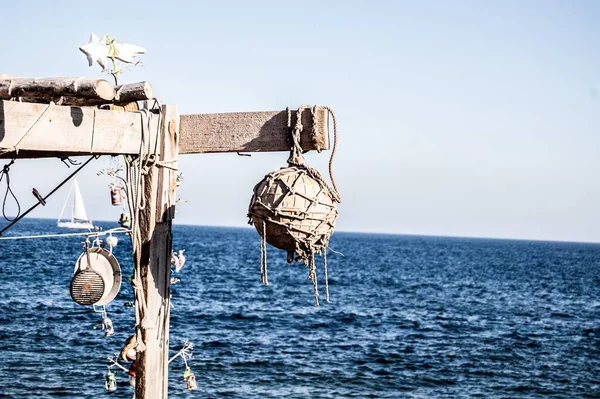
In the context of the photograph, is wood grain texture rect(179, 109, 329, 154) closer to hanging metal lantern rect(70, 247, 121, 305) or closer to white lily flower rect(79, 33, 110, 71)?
white lily flower rect(79, 33, 110, 71)

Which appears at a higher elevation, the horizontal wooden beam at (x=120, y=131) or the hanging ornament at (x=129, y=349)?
Answer: the horizontal wooden beam at (x=120, y=131)

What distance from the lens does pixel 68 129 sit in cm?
377

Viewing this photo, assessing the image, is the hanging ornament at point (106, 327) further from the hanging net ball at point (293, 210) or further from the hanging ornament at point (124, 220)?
the hanging net ball at point (293, 210)

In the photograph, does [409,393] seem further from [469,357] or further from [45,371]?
[45,371]

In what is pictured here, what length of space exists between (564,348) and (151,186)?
2595cm

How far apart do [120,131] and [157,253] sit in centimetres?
74

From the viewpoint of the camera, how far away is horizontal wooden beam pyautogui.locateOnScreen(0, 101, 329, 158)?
11.8 ft

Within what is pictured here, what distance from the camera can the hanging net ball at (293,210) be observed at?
3936 mm

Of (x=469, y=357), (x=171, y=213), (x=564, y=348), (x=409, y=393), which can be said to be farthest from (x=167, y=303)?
(x=564, y=348)

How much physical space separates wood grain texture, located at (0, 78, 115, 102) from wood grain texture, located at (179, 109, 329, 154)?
65cm

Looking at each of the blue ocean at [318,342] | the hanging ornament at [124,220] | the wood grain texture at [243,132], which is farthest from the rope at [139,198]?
the blue ocean at [318,342]

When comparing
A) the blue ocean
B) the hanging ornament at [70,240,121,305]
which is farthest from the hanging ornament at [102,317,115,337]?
the hanging ornament at [70,240,121,305]

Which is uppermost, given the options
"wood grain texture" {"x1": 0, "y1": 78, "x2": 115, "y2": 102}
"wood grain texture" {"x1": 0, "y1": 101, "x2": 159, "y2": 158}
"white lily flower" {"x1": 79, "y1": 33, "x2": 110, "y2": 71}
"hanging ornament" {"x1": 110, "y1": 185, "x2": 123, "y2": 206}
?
"white lily flower" {"x1": 79, "y1": 33, "x2": 110, "y2": 71}

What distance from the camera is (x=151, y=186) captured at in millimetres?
4230
